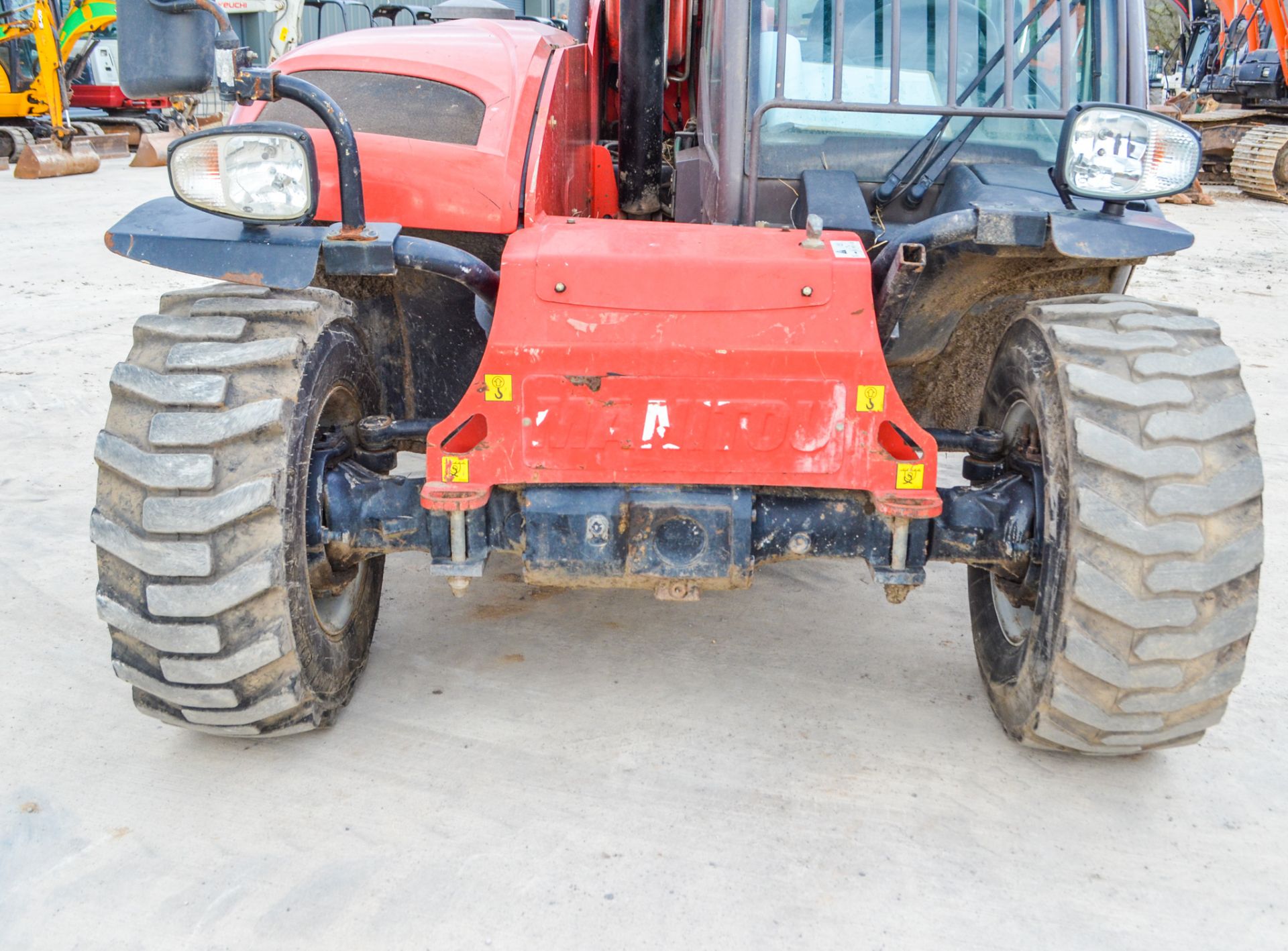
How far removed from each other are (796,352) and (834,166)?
0.98m

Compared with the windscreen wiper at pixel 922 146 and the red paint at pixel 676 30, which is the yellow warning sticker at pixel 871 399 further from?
the red paint at pixel 676 30

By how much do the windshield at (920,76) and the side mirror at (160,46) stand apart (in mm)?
1551

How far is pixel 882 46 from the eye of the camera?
3.33 m

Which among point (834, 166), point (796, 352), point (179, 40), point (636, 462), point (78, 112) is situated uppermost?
point (78, 112)

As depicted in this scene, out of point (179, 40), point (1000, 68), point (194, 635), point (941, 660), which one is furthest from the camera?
point (941, 660)

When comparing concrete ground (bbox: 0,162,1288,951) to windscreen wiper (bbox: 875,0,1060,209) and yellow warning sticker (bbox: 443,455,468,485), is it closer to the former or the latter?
yellow warning sticker (bbox: 443,455,468,485)

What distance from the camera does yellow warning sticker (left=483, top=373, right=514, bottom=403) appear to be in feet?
8.61

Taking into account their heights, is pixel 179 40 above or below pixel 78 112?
below

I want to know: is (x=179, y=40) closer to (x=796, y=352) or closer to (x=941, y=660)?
(x=796, y=352)

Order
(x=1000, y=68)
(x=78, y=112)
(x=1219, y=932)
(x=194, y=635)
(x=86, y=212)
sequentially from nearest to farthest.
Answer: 1. (x=1219, y=932)
2. (x=194, y=635)
3. (x=1000, y=68)
4. (x=86, y=212)
5. (x=78, y=112)

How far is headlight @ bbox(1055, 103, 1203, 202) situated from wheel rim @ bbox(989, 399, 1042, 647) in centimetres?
56

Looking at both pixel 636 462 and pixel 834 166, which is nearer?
pixel 636 462

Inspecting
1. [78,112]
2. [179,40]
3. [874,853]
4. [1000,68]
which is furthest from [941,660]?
[78,112]

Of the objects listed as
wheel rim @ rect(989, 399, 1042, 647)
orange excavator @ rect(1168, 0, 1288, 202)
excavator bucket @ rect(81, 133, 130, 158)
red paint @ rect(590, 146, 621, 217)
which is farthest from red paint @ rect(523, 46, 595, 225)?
excavator bucket @ rect(81, 133, 130, 158)
